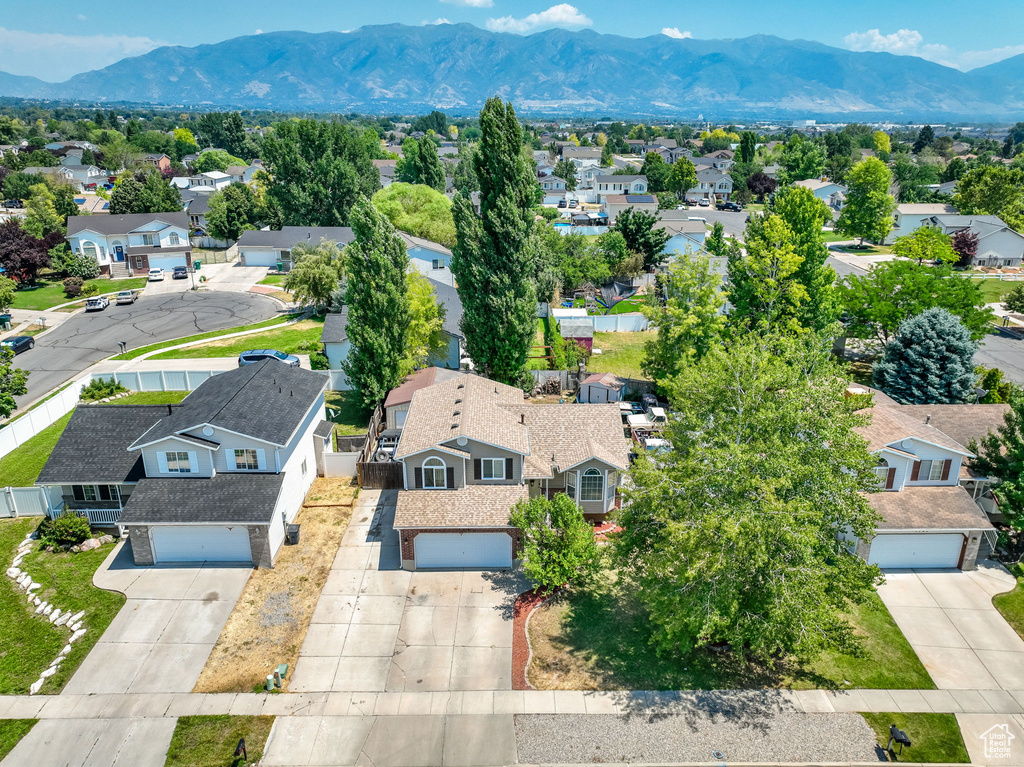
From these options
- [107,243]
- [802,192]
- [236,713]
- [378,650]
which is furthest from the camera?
[107,243]

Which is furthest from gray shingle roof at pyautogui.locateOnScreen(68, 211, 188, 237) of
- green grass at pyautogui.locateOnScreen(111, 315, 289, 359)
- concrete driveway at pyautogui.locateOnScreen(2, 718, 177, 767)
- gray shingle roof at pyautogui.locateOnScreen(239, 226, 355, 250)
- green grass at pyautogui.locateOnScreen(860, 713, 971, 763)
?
green grass at pyautogui.locateOnScreen(860, 713, 971, 763)

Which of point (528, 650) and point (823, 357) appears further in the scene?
point (823, 357)

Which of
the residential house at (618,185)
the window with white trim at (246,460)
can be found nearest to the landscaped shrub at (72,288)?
the window with white trim at (246,460)

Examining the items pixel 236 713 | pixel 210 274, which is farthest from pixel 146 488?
pixel 210 274

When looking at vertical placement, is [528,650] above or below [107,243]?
below

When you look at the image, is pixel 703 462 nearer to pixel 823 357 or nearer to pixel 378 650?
pixel 823 357

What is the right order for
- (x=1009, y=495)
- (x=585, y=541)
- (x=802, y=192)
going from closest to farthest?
(x=585, y=541) → (x=1009, y=495) → (x=802, y=192)

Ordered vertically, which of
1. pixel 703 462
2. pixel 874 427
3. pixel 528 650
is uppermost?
pixel 703 462
